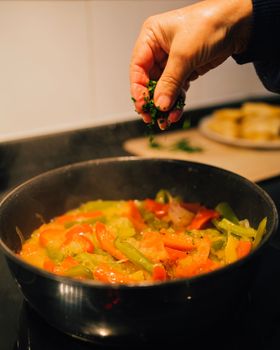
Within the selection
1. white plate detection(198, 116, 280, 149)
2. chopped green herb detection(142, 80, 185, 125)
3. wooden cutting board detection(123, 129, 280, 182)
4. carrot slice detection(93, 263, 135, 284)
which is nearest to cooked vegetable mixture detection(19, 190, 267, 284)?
carrot slice detection(93, 263, 135, 284)

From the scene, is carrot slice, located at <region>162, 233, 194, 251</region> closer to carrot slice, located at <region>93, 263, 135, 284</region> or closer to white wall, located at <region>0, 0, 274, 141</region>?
carrot slice, located at <region>93, 263, 135, 284</region>

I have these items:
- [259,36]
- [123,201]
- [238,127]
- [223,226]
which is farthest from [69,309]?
[238,127]

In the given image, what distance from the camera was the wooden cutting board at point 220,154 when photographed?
1708mm

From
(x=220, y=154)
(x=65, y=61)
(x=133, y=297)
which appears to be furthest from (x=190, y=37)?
(x=220, y=154)

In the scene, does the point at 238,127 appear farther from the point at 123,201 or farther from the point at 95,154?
the point at 123,201

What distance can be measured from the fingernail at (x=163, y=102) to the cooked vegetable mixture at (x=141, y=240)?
324mm

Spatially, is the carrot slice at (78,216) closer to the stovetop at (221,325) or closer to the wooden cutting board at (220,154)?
the stovetop at (221,325)

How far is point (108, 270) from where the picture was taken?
3.02 ft

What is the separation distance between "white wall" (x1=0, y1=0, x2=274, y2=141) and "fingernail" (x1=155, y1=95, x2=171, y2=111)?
721 mm

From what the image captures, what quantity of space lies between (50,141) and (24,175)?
0.18m

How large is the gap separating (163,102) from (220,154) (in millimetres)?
943

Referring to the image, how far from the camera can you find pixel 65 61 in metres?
1.61

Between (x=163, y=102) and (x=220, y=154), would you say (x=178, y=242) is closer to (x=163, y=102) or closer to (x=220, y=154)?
(x=163, y=102)

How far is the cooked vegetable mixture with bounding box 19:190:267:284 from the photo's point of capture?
948mm
